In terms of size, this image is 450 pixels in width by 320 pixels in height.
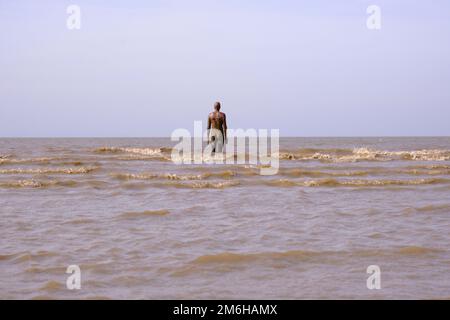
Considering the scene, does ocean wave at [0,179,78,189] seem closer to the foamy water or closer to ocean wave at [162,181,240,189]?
the foamy water

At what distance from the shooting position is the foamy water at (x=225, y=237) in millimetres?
4539

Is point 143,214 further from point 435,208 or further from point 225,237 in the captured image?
point 435,208

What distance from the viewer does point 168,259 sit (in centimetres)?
527

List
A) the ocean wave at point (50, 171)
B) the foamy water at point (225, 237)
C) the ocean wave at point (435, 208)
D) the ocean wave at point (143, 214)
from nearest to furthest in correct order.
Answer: the foamy water at point (225, 237)
the ocean wave at point (143, 214)
the ocean wave at point (435, 208)
the ocean wave at point (50, 171)

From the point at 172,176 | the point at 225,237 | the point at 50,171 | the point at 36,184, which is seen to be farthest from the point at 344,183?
the point at 50,171

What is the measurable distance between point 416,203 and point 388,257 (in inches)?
132

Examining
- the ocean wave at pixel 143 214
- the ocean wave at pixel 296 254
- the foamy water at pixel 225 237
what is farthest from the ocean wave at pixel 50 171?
the ocean wave at pixel 296 254

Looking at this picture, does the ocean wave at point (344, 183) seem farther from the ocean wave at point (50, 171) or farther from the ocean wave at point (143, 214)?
the ocean wave at point (50, 171)

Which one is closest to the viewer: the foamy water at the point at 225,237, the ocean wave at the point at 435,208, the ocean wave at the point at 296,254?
the foamy water at the point at 225,237

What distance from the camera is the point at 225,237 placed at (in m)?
6.12

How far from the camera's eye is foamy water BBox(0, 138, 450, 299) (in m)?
4.54

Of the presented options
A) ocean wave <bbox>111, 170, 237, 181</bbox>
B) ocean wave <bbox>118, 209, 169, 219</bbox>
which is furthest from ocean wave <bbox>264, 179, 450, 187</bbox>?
ocean wave <bbox>118, 209, 169, 219</bbox>

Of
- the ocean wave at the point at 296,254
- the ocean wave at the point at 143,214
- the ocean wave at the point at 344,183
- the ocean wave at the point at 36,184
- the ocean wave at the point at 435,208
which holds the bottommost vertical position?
the ocean wave at the point at 296,254

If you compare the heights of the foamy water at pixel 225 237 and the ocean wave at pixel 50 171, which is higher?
the ocean wave at pixel 50 171
